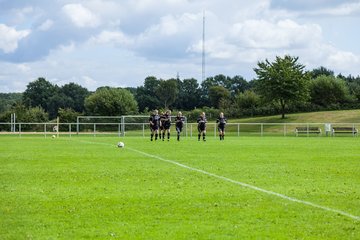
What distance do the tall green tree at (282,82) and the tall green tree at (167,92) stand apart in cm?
5935

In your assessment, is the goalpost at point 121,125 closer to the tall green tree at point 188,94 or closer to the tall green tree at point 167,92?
the tall green tree at point 167,92

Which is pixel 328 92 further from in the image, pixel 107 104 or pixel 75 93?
pixel 75 93

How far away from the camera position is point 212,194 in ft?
41.9

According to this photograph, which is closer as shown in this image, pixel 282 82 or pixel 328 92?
pixel 282 82

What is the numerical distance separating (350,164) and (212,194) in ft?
30.0

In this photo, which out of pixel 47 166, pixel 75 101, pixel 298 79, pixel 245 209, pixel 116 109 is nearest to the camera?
pixel 245 209

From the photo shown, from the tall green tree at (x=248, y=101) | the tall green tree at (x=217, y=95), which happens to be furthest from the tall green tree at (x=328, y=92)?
the tall green tree at (x=217, y=95)

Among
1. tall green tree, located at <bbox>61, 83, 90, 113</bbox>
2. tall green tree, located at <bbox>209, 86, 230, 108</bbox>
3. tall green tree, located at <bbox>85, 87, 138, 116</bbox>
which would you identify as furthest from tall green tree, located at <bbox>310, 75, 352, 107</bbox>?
tall green tree, located at <bbox>61, 83, 90, 113</bbox>

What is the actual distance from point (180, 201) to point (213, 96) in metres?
125

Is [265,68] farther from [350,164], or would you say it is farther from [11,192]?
[11,192]

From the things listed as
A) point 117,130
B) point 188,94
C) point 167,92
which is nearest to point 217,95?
point 167,92

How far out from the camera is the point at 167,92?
14375cm

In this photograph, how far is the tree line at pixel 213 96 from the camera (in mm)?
81825

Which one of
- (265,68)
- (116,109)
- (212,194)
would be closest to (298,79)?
(265,68)
